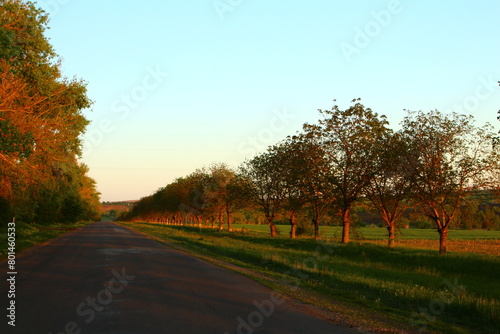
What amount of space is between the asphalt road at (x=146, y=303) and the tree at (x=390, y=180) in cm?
1939

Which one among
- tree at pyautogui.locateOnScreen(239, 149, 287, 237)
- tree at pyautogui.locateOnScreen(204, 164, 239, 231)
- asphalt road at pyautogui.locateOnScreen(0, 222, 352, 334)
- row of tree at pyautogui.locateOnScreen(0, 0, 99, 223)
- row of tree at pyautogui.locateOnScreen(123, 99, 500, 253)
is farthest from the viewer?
tree at pyautogui.locateOnScreen(204, 164, 239, 231)

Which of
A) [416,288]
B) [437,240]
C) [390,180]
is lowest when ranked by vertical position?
[437,240]

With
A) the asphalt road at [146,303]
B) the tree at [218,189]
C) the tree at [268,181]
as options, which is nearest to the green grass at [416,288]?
the asphalt road at [146,303]

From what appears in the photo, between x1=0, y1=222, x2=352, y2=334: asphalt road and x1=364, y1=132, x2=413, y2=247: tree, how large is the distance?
63.6 ft

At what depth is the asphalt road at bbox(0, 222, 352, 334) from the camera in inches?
277

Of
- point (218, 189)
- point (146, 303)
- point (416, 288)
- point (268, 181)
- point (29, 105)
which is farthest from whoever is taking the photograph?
point (218, 189)

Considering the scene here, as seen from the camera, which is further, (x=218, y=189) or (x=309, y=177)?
(x=218, y=189)

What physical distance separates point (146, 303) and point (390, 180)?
27.1 m

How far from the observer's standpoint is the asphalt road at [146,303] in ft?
23.1

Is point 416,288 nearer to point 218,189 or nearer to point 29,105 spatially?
point 29,105

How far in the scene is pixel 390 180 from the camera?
32.2 metres

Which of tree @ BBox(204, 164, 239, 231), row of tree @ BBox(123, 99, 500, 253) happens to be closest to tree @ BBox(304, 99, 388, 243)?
row of tree @ BBox(123, 99, 500, 253)

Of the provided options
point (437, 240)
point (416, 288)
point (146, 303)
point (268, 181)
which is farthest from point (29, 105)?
point (437, 240)

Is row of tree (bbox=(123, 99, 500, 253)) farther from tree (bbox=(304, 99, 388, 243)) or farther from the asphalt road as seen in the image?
the asphalt road
